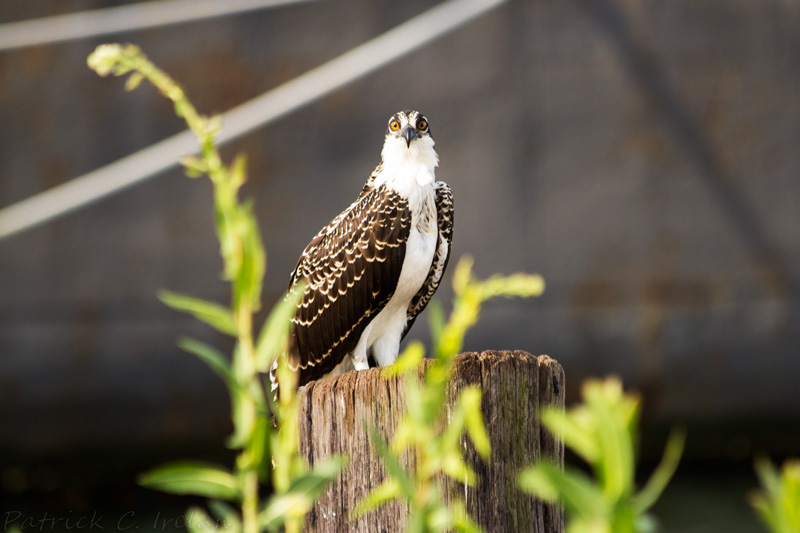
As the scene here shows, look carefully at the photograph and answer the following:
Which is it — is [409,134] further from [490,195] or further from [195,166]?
[195,166]

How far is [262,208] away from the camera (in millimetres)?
9883

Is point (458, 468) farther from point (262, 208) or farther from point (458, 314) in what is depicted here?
point (262, 208)

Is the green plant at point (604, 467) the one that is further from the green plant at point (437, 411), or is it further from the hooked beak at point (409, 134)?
the hooked beak at point (409, 134)

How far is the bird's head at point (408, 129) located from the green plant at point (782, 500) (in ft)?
16.0

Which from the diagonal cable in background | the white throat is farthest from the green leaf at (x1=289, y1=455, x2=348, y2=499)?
the diagonal cable in background

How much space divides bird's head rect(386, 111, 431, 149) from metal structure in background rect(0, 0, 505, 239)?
4.31 m

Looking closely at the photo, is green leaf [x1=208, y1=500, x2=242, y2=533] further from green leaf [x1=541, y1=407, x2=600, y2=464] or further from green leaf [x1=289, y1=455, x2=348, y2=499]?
green leaf [x1=541, y1=407, x2=600, y2=464]

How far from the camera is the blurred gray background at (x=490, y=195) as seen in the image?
9.67 meters

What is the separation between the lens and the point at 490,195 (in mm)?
9812

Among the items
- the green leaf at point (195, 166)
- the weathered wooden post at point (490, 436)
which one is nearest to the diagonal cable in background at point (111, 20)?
the weathered wooden post at point (490, 436)

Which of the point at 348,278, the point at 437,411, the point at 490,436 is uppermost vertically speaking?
the point at 348,278

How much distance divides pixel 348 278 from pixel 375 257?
246 mm

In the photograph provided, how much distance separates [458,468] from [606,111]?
956 cm

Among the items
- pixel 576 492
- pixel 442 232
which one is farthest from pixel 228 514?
pixel 442 232
